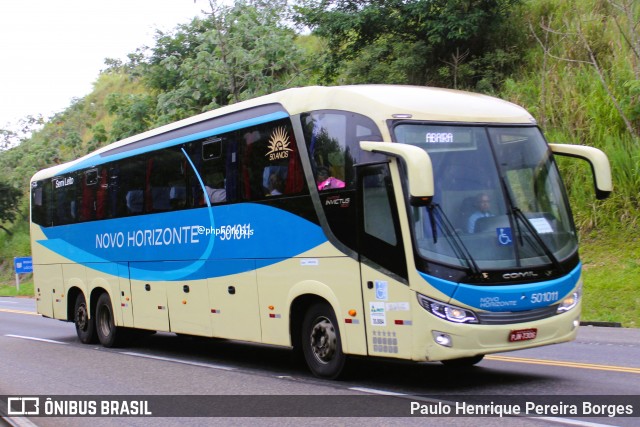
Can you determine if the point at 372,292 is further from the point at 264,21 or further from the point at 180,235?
the point at 264,21

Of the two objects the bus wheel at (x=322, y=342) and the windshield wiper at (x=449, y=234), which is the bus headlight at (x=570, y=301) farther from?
the bus wheel at (x=322, y=342)

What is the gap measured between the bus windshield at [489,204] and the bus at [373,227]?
16mm

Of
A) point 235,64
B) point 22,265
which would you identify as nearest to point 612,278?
point 235,64

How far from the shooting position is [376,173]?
910 centimetres

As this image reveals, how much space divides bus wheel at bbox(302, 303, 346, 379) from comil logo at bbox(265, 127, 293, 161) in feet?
6.61

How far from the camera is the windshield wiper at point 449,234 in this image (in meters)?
8.45

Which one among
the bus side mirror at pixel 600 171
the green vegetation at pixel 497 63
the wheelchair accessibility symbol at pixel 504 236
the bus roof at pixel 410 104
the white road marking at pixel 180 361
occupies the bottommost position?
the white road marking at pixel 180 361

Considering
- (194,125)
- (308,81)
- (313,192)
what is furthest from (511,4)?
(313,192)

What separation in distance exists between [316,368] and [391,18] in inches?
768

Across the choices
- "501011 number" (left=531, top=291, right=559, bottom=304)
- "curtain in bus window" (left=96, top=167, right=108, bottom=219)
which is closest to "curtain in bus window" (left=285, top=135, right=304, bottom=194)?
"501011 number" (left=531, top=291, right=559, bottom=304)

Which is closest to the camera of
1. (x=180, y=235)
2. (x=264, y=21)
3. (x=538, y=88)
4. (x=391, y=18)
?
(x=180, y=235)

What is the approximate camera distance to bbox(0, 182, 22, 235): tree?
5381 cm

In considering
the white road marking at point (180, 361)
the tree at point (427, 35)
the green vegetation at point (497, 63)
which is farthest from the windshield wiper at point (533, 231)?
the tree at point (427, 35)

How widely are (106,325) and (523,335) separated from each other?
9934mm
